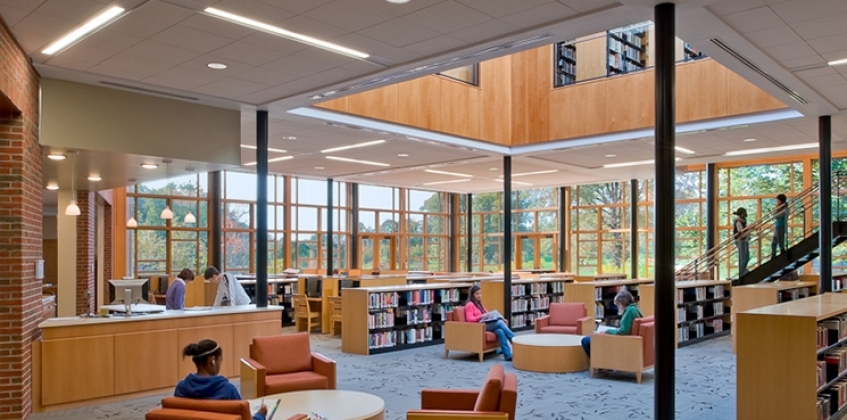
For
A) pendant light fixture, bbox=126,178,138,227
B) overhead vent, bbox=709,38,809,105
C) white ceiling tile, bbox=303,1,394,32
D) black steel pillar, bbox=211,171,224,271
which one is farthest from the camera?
black steel pillar, bbox=211,171,224,271

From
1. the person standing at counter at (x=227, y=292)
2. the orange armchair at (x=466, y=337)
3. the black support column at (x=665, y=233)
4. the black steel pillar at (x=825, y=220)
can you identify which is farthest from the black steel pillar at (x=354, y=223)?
the black support column at (x=665, y=233)

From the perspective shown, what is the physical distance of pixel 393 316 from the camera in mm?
12336

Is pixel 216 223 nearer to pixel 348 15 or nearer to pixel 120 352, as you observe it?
pixel 120 352

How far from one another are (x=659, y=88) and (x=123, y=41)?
4.93m

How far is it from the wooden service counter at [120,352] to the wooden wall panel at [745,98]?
7964mm

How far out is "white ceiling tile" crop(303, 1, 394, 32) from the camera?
18.1 feet

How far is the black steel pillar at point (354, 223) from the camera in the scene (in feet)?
75.3

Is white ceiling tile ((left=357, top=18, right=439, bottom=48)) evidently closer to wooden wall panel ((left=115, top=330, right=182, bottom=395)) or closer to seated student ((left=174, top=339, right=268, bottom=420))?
seated student ((left=174, top=339, right=268, bottom=420))

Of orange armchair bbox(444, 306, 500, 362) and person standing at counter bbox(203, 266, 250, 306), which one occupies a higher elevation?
person standing at counter bbox(203, 266, 250, 306)

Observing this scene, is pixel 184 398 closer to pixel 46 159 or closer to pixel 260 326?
pixel 260 326

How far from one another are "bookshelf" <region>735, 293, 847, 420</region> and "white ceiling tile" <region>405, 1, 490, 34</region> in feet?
12.4

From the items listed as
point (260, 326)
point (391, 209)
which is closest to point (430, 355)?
point (260, 326)

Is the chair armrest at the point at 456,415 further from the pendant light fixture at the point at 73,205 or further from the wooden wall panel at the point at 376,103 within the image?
the pendant light fixture at the point at 73,205

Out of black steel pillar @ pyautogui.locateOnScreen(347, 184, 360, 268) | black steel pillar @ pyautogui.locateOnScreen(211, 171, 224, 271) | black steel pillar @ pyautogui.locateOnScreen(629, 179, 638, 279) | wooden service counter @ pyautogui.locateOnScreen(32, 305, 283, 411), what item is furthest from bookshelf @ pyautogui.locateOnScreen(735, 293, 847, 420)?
black steel pillar @ pyautogui.locateOnScreen(347, 184, 360, 268)
